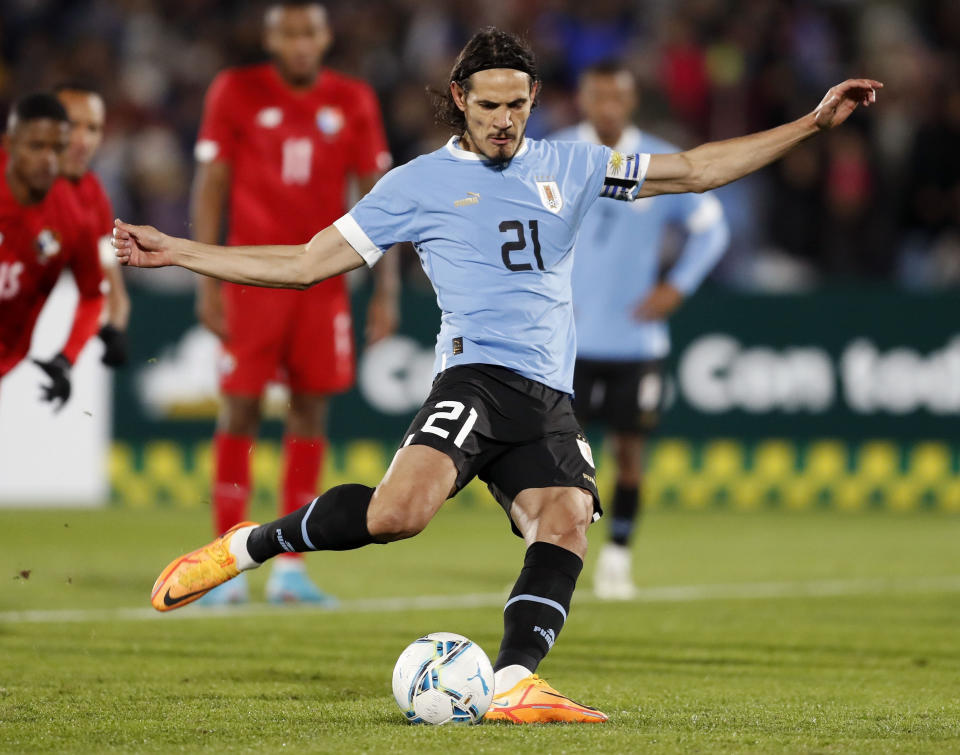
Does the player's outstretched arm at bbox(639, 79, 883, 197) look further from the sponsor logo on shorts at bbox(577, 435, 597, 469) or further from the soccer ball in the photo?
the soccer ball

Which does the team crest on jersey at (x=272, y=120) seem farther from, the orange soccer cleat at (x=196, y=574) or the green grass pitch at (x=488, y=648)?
the orange soccer cleat at (x=196, y=574)

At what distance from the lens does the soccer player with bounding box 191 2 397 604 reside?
827 cm

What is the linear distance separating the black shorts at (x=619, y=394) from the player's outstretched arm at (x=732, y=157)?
357 cm

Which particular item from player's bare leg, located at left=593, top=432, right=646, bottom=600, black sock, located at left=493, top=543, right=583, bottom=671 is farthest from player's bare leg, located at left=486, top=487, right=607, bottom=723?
player's bare leg, located at left=593, top=432, right=646, bottom=600

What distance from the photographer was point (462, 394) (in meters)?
5.19

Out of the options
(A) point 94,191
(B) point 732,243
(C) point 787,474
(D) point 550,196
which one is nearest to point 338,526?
(D) point 550,196

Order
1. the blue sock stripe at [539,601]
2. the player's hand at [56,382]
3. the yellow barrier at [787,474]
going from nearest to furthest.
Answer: the blue sock stripe at [539,601], the player's hand at [56,382], the yellow barrier at [787,474]

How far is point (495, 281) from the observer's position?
528 cm

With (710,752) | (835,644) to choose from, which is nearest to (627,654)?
(835,644)

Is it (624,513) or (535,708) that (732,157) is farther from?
(624,513)

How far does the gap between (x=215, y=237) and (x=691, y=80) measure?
845cm

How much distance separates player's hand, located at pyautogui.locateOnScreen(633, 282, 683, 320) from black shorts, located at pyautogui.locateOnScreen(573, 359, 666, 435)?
A: 32 cm

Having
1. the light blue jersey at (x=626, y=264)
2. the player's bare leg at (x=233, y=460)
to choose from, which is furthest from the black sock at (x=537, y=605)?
the light blue jersey at (x=626, y=264)

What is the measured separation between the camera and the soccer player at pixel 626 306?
8922mm
